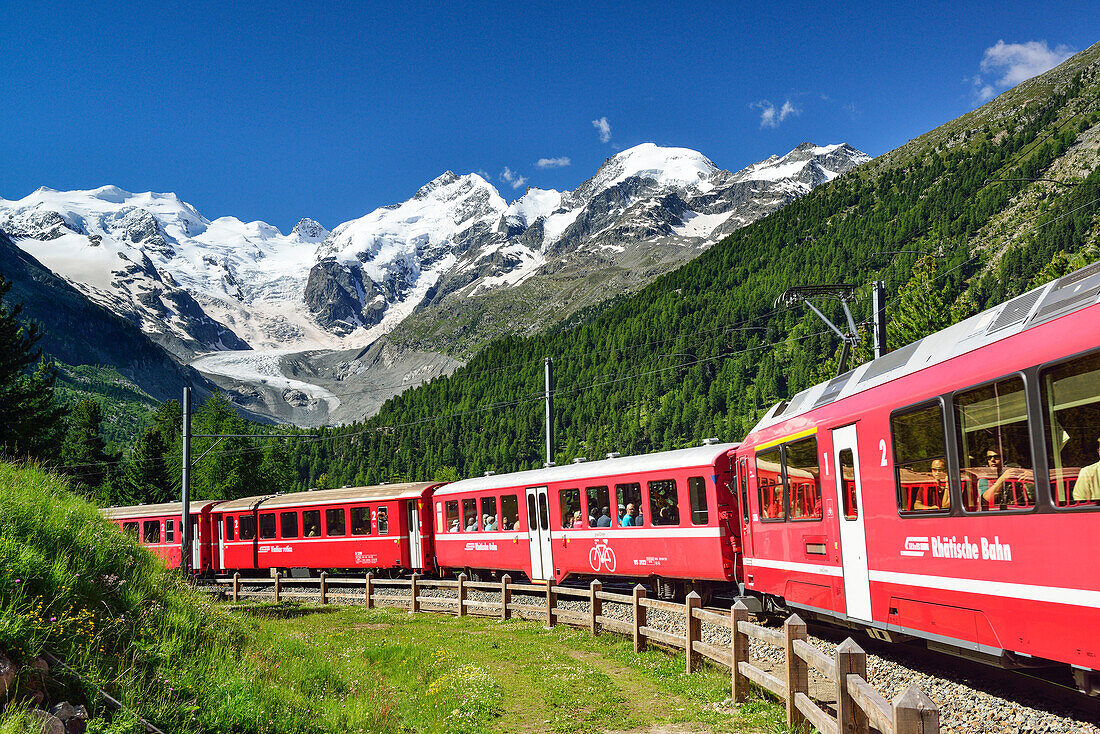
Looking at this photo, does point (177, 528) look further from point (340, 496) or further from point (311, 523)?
point (340, 496)

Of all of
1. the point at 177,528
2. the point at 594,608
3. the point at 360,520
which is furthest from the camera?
the point at 177,528

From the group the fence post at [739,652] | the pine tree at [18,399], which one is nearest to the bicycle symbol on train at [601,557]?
the fence post at [739,652]

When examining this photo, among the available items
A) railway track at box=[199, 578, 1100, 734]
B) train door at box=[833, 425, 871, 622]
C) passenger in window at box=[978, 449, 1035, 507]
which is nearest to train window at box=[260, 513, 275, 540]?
railway track at box=[199, 578, 1100, 734]

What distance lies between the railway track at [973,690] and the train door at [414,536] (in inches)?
720

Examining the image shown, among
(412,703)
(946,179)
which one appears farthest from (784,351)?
(412,703)

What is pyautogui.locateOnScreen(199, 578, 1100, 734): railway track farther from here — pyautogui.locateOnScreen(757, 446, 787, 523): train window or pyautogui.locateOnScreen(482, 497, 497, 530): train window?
pyautogui.locateOnScreen(482, 497, 497, 530): train window

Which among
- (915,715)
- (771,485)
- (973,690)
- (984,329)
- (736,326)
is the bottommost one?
(973,690)

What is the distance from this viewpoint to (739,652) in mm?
9727

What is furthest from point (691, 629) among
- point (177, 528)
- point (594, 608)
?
point (177, 528)

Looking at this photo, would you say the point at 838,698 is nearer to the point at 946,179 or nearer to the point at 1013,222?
the point at 1013,222

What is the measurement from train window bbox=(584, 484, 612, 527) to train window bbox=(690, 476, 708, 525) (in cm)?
326

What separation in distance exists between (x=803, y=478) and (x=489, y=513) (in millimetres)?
14759

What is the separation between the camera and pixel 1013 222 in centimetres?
14312

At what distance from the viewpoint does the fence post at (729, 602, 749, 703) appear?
31.6 feet
